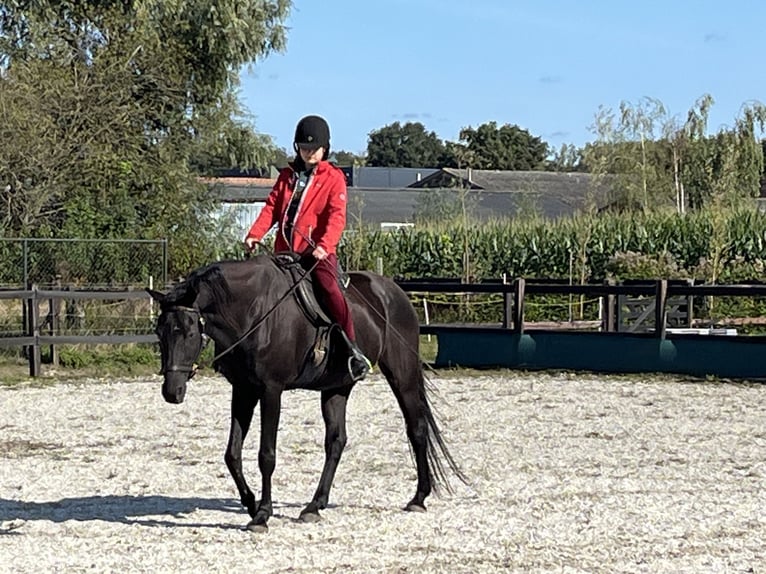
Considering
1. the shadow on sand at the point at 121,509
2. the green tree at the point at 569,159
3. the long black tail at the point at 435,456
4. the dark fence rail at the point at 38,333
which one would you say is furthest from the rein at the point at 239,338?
the green tree at the point at 569,159

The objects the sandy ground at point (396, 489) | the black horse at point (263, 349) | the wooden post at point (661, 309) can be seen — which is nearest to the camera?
the sandy ground at point (396, 489)

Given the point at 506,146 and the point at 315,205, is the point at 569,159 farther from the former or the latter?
the point at 315,205

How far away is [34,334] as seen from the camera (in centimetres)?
1669

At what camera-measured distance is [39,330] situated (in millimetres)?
17141

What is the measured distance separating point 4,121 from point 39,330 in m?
7.51

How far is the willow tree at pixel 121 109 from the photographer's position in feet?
79.7

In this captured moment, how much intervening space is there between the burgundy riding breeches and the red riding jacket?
0.38 feet

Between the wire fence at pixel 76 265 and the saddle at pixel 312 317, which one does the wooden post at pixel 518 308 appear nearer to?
the wire fence at pixel 76 265

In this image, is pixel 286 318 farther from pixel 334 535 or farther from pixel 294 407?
pixel 294 407

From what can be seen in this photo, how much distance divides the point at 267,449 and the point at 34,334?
407 inches

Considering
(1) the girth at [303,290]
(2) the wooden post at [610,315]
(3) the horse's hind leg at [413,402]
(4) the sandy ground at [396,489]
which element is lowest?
(4) the sandy ground at [396,489]

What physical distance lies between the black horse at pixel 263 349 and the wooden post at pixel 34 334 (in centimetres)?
958

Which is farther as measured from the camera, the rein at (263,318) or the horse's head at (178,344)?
the rein at (263,318)

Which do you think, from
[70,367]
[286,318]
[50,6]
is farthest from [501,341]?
[50,6]
